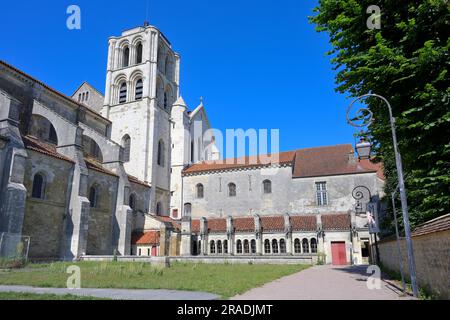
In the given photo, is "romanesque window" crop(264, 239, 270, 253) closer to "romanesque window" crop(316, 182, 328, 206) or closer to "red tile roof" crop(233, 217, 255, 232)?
"red tile roof" crop(233, 217, 255, 232)

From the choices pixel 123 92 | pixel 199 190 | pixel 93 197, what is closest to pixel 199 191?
pixel 199 190

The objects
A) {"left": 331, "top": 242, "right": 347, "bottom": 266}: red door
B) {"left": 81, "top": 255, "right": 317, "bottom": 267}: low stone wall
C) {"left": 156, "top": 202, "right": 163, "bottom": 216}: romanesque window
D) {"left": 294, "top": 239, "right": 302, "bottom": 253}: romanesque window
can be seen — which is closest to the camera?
{"left": 81, "top": 255, "right": 317, "bottom": 267}: low stone wall

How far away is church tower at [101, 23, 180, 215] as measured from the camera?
37.3m

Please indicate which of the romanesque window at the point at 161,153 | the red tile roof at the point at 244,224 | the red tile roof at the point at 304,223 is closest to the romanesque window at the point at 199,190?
the romanesque window at the point at 161,153

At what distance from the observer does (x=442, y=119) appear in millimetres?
9148

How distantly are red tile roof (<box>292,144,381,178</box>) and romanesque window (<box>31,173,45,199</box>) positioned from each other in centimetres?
2373

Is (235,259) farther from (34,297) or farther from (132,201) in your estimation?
(34,297)

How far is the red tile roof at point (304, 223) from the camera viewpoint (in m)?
29.5

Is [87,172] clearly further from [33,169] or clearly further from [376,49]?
[376,49]

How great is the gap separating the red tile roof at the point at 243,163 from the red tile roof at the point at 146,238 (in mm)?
10802

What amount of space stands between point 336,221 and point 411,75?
22.1 metres

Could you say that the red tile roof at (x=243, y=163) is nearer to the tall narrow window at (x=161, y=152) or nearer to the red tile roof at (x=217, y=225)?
the tall narrow window at (x=161, y=152)

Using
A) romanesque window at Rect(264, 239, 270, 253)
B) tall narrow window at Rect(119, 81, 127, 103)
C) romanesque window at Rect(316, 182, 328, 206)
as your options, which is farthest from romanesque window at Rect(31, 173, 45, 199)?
romanesque window at Rect(316, 182, 328, 206)

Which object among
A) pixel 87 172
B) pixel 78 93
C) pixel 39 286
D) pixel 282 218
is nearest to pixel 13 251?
pixel 87 172
